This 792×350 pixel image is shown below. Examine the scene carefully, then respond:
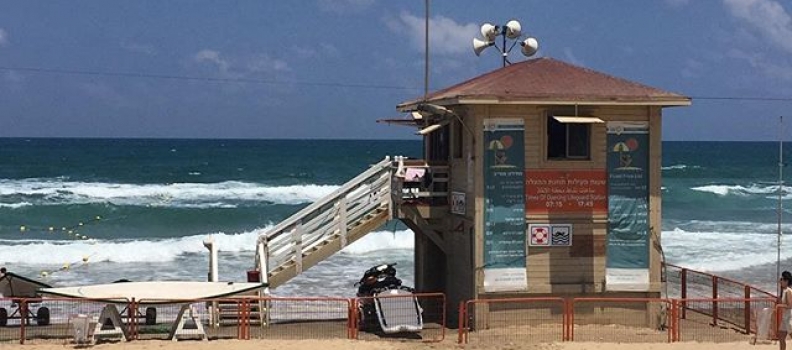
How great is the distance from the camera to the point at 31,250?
37750mm

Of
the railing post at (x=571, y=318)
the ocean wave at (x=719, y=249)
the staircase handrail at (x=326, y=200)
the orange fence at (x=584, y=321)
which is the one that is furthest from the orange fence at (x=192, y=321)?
the ocean wave at (x=719, y=249)

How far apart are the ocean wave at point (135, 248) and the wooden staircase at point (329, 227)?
15933 millimetres

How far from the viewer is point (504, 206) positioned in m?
17.7

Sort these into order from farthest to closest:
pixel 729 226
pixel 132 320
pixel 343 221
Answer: pixel 729 226, pixel 343 221, pixel 132 320

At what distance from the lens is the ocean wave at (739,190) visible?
7231 centimetres

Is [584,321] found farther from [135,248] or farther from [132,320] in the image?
[135,248]

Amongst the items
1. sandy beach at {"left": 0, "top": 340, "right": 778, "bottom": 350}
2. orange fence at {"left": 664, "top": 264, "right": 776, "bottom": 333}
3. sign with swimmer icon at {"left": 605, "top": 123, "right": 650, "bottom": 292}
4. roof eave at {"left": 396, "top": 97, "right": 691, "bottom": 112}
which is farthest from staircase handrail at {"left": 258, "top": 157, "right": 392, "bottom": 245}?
orange fence at {"left": 664, "top": 264, "right": 776, "bottom": 333}

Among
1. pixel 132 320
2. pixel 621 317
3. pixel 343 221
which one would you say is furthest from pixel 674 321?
pixel 132 320

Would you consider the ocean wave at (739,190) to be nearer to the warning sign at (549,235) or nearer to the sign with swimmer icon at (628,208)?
the sign with swimmer icon at (628,208)

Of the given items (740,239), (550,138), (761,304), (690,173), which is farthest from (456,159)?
(690,173)

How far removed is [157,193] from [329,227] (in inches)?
1931

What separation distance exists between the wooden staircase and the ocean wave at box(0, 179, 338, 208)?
39187 mm

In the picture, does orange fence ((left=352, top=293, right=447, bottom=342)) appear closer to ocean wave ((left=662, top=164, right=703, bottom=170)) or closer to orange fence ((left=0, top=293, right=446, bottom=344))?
orange fence ((left=0, top=293, right=446, bottom=344))

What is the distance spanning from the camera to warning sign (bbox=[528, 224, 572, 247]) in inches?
703
